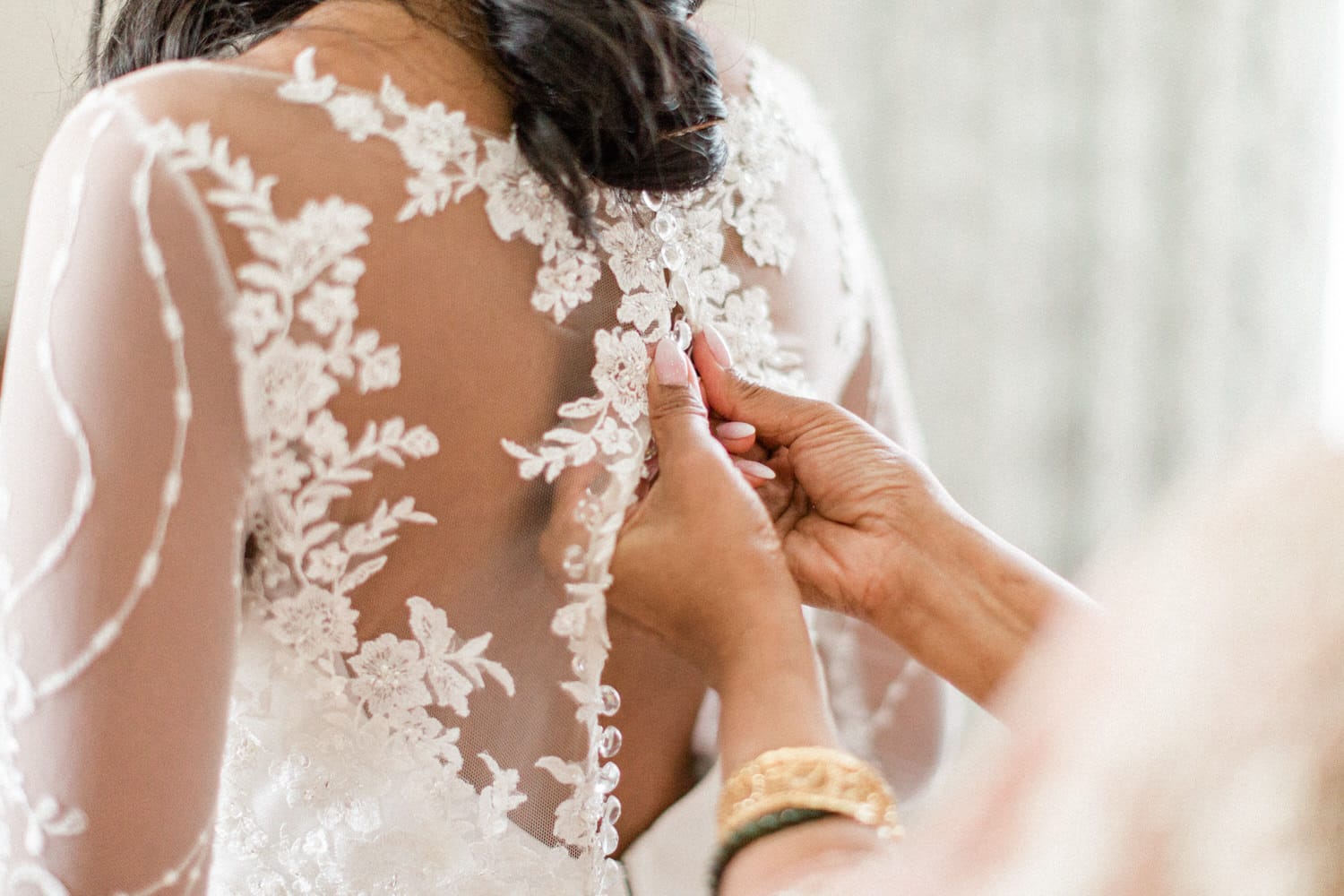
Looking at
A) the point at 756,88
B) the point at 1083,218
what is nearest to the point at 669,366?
the point at 756,88

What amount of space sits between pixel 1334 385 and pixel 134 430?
2.34 metres

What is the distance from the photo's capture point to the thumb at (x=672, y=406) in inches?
32.1

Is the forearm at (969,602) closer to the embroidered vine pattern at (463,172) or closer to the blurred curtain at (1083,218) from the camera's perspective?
the embroidered vine pattern at (463,172)

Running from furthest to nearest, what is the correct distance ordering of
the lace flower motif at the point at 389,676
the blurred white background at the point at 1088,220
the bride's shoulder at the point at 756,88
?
1. the blurred white background at the point at 1088,220
2. the bride's shoulder at the point at 756,88
3. the lace flower motif at the point at 389,676

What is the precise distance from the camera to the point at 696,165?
81 cm

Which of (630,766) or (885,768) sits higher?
(630,766)

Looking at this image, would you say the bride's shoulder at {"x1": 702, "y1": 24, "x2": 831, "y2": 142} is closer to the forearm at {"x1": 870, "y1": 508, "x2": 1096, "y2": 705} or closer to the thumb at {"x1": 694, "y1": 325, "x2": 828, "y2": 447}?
the thumb at {"x1": 694, "y1": 325, "x2": 828, "y2": 447}

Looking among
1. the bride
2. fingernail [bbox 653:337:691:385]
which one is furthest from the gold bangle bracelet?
fingernail [bbox 653:337:691:385]

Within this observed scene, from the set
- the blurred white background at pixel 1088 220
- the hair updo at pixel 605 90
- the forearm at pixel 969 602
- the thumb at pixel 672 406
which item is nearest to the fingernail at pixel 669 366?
the thumb at pixel 672 406

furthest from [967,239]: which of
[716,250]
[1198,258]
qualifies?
[716,250]

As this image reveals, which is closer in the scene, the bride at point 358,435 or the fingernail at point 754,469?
the bride at point 358,435

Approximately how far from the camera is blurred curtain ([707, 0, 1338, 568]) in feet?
7.60

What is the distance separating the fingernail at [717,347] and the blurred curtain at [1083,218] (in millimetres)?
1541

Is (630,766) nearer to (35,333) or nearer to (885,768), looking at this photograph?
(885,768)
